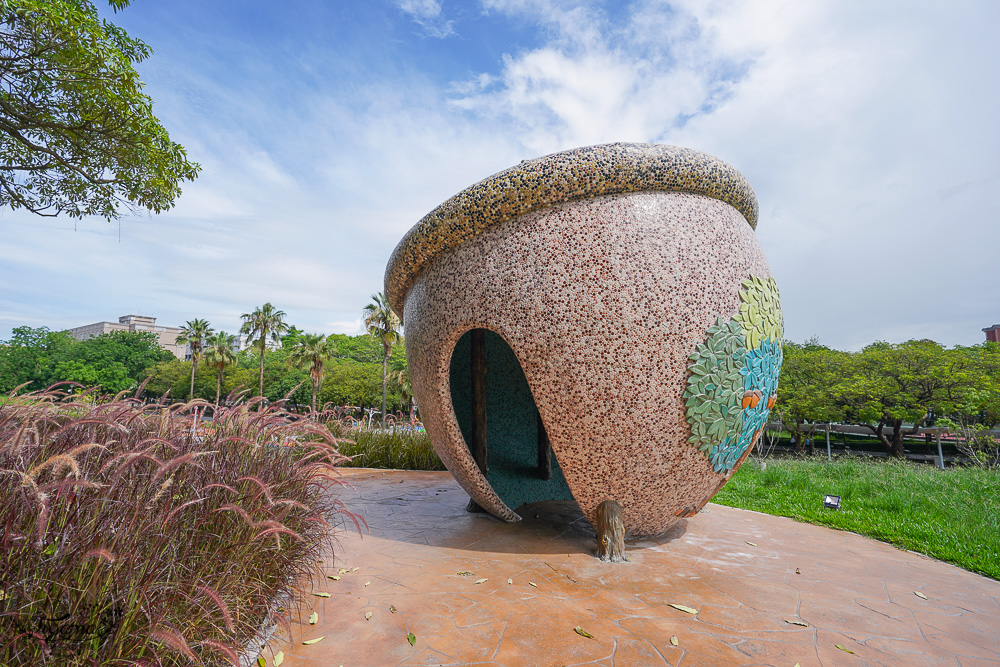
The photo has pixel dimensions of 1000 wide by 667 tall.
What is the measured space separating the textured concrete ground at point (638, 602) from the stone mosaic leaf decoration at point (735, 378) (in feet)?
3.21

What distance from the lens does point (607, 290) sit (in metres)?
3.55

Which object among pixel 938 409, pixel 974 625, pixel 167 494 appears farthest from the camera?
pixel 938 409

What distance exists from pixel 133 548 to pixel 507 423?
496 centimetres

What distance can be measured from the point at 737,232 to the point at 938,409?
22537mm

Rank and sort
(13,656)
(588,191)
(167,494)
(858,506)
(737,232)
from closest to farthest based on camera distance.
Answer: (13,656)
(167,494)
(588,191)
(737,232)
(858,506)

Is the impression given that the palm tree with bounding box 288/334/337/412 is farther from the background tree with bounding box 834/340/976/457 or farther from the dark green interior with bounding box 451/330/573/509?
the background tree with bounding box 834/340/976/457

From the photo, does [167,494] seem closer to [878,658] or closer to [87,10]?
[878,658]

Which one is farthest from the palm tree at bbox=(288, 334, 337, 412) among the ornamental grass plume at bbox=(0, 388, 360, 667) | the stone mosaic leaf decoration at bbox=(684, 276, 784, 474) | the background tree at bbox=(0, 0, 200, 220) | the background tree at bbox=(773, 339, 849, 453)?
the stone mosaic leaf decoration at bbox=(684, 276, 784, 474)

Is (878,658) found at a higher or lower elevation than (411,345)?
lower

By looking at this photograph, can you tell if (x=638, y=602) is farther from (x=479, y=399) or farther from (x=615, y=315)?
(x=479, y=399)

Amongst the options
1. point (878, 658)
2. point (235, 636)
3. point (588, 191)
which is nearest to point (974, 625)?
point (878, 658)

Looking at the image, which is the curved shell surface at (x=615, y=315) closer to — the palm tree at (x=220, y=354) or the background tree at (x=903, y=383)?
the background tree at (x=903, y=383)

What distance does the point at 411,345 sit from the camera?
4590mm

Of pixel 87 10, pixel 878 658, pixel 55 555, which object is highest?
pixel 87 10
